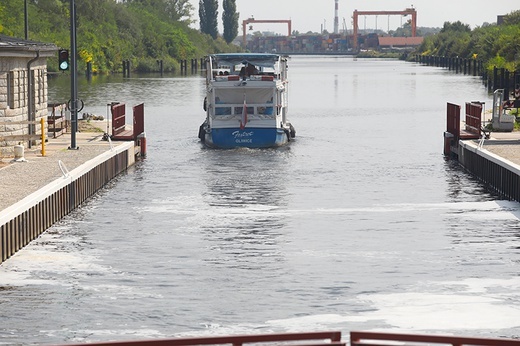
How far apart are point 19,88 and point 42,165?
4.95 metres

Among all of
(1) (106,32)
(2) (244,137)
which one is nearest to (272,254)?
(2) (244,137)

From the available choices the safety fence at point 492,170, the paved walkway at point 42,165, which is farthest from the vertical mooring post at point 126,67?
the safety fence at point 492,170

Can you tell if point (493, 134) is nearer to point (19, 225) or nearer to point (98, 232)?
Result: point (98, 232)

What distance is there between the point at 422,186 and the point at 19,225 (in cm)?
1740

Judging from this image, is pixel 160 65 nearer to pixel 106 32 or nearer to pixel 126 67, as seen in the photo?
pixel 106 32

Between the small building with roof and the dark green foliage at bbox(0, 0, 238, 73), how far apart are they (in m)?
71.1

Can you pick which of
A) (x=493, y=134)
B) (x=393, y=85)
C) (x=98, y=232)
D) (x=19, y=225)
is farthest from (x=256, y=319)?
(x=393, y=85)

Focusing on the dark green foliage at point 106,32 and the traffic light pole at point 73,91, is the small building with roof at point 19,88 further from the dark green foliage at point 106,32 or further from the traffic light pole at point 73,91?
the dark green foliage at point 106,32

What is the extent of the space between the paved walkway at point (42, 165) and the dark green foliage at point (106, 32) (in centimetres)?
7076

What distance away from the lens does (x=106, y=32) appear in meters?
160

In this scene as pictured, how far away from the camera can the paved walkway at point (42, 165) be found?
3275 cm

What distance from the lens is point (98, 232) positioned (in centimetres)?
3291

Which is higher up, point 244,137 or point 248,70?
point 248,70

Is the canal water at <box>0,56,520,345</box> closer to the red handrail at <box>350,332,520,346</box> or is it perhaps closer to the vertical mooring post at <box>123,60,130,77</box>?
the red handrail at <box>350,332,520,346</box>
